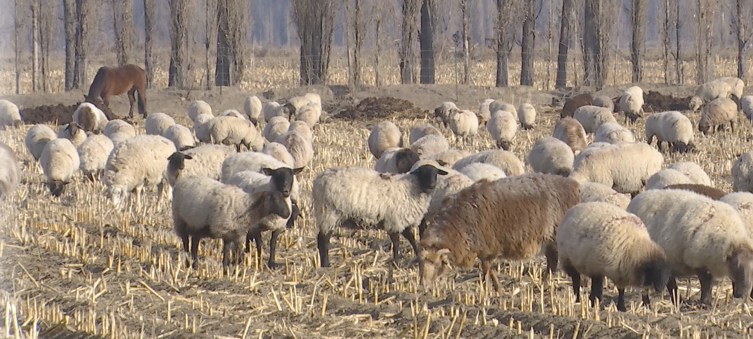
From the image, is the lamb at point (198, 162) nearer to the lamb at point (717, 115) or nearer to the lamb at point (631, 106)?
the lamb at point (717, 115)

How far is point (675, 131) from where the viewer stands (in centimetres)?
1716

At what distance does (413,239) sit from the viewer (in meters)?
9.48

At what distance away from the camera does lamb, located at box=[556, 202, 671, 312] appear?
7.18 m

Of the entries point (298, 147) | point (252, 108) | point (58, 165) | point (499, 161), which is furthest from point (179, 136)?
point (252, 108)

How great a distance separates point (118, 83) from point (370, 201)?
17540 millimetres

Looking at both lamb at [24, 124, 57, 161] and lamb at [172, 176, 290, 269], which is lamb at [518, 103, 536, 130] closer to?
lamb at [24, 124, 57, 161]

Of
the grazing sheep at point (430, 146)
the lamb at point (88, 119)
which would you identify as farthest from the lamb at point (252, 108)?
the grazing sheep at point (430, 146)

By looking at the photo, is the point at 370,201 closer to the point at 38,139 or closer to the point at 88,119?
the point at 38,139

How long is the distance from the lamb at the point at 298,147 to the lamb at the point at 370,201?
4897mm

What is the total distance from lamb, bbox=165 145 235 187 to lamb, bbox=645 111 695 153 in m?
8.41

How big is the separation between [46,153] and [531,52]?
21609 millimetres

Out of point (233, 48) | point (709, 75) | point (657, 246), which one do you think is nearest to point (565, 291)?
point (657, 246)

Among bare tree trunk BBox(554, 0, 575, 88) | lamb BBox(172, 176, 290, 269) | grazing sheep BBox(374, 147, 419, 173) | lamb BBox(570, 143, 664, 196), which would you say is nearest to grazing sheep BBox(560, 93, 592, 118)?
bare tree trunk BBox(554, 0, 575, 88)

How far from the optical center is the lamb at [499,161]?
11.8 meters
